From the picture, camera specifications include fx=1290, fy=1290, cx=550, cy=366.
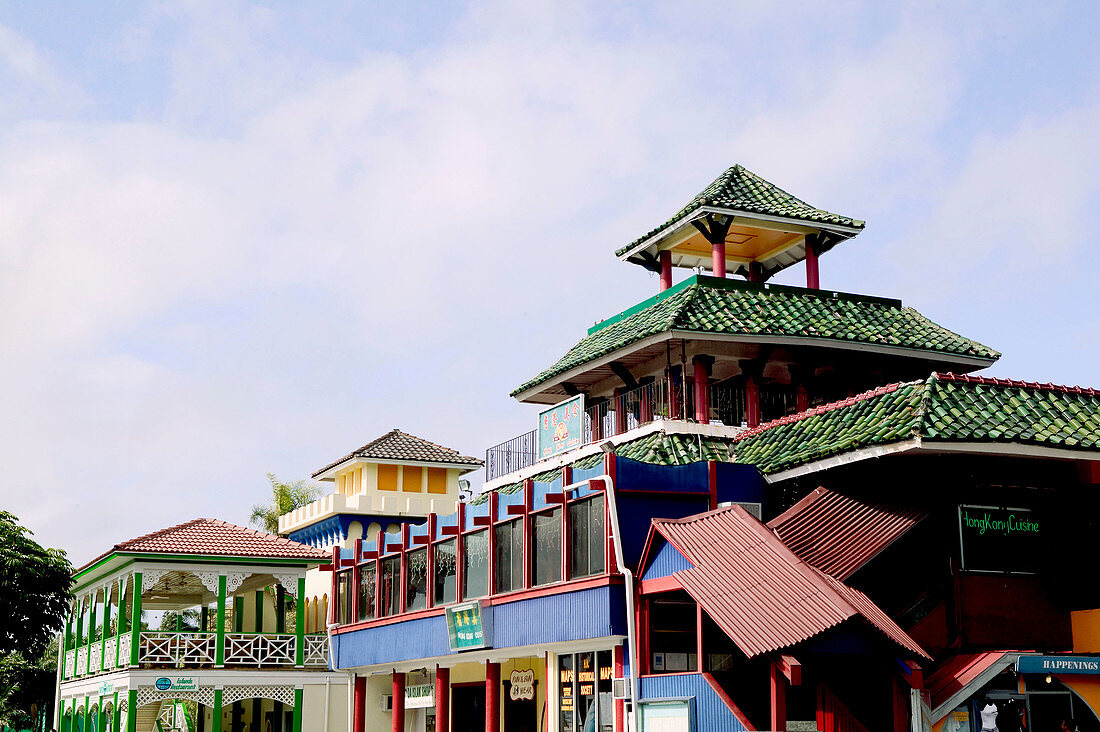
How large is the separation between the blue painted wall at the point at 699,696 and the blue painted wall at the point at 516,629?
131cm

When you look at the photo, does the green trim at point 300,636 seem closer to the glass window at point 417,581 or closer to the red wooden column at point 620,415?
the glass window at point 417,581

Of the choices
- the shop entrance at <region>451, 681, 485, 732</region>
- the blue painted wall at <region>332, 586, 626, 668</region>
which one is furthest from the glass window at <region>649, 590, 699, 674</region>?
the shop entrance at <region>451, 681, 485, 732</region>

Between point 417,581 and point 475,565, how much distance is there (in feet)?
11.7

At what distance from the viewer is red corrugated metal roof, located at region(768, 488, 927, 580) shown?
65.7 feet

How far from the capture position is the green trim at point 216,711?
3154cm

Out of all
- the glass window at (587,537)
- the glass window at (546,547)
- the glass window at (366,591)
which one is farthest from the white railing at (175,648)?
the glass window at (587,537)

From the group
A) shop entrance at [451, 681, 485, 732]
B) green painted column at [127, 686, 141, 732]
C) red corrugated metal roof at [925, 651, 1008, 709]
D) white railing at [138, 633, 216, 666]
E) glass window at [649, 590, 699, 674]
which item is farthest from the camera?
white railing at [138, 633, 216, 666]

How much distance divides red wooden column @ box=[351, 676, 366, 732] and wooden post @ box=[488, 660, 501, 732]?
8220mm

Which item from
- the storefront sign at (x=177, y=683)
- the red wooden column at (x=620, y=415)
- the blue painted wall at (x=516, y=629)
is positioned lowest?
the storefront sign at (x=177, y=683)

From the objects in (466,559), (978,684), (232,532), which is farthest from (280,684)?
(978,684)

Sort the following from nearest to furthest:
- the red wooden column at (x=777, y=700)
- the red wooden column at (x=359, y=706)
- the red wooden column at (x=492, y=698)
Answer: the red wooden column at (x=777, y=700) < the red wooden column at (x=492, y=698) < the red wooden column at (x=359, y=706)

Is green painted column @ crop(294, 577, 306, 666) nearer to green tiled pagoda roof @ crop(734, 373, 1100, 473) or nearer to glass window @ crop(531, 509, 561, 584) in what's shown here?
glass window @ crop(531, 509, 561, 584)

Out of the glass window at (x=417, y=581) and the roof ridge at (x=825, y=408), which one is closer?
the roof ridge at (x=825, y=408)

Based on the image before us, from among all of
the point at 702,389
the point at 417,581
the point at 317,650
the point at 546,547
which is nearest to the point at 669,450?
the point at 702,389
